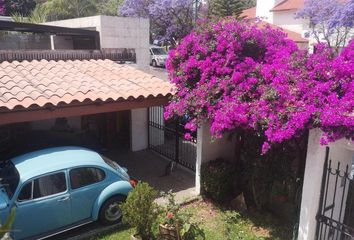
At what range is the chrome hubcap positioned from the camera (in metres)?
6.99

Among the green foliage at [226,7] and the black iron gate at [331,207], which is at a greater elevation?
the green foliage at [226,7]

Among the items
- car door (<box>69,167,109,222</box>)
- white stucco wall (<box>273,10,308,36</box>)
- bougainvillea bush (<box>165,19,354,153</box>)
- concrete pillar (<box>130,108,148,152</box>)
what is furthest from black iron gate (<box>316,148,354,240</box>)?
white stucco wall (<box>273,10,308,36</box>)

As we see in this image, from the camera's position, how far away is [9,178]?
6.39m

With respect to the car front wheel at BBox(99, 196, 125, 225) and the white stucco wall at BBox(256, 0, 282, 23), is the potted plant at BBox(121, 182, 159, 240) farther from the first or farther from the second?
the white stucco wall at BBox(256, 0, 282, 23)

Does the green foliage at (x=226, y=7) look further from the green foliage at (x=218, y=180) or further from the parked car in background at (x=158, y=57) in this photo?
the green foliage at (x=218, y=180)

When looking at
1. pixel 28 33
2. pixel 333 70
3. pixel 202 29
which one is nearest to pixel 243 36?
pixel 202 29

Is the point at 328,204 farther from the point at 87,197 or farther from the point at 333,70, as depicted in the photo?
the point at 87,197

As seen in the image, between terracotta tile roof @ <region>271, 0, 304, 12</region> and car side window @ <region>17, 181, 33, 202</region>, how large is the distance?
1356 inches

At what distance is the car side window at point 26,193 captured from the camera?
597cm

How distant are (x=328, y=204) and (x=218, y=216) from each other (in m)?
2.33

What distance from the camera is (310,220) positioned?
580 cm

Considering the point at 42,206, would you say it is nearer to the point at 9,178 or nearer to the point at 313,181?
the point at 9,178

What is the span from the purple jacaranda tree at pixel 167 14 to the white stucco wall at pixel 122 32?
2244 centimetres

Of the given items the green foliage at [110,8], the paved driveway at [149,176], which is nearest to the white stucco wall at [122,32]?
the paved driveway at [149,176]
